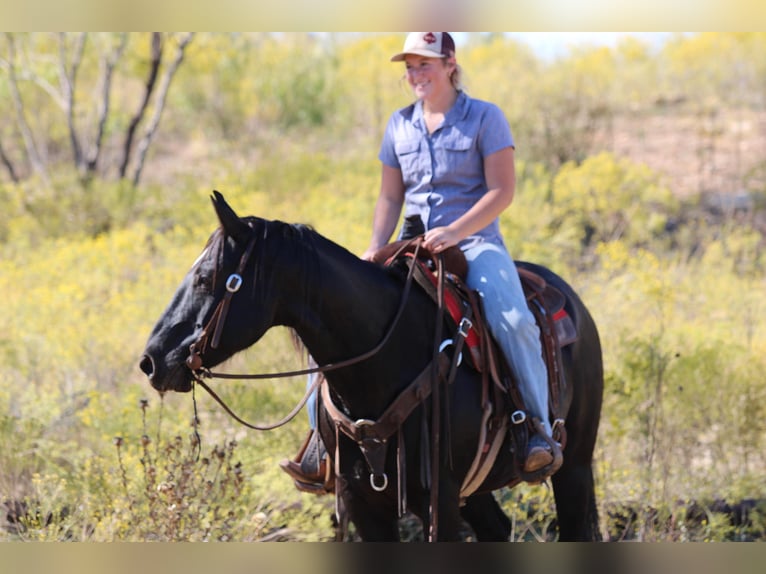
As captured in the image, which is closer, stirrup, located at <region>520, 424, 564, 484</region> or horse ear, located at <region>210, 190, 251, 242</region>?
horse ear, located at <region>210, 190, 251, 242</region>

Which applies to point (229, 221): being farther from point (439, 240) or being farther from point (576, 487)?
point (576, 487)

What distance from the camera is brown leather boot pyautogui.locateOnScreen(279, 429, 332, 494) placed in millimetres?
4383

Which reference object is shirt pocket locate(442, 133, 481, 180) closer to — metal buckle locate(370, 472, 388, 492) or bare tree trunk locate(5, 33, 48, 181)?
metal buckle locate(370, 472, 388, 492)

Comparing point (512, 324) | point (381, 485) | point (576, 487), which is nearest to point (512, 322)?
point (512, 324)

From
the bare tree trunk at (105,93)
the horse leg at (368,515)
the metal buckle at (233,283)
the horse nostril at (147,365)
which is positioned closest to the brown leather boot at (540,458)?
the horse leg at (368,515)

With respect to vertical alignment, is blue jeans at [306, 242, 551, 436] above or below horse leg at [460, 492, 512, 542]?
above

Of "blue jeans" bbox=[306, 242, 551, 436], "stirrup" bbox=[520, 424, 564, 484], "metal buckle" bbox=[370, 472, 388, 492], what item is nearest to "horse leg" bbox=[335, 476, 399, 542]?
"metal buckle" bbox=[370, 472, 388, 492]

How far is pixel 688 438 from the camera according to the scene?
7328 mm

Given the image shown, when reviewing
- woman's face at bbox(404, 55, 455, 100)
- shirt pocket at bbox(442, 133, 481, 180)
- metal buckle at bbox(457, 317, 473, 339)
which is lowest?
metal buckle at bbox(457, 317, 473, 339)

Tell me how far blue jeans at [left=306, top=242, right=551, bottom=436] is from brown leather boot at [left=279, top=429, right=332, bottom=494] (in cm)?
10

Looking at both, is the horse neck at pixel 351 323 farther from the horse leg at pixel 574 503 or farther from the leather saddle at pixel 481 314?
the horse leg at pixel 574 503

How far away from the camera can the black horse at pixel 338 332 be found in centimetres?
363

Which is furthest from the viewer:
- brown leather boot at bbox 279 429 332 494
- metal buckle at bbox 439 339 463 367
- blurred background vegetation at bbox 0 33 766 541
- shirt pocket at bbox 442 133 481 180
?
blurred background vegetation at bbox 0 33 766 541

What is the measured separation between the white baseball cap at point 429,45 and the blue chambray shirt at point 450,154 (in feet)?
0.86
